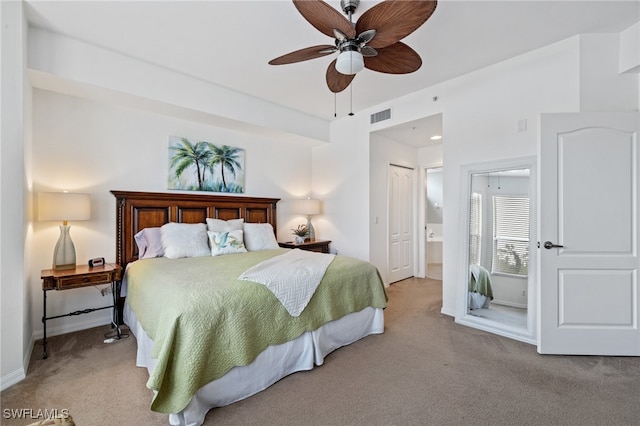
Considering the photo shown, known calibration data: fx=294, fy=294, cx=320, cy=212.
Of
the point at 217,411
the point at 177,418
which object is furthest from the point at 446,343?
the point at 177,418

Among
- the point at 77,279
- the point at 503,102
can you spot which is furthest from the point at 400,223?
the point at 77,279

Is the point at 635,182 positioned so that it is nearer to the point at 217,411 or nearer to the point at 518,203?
the point at 518,203

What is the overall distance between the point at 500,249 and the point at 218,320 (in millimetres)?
2962

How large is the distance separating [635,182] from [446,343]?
2.15m

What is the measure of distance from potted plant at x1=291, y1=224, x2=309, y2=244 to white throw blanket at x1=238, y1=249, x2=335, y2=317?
Answer: 196cm

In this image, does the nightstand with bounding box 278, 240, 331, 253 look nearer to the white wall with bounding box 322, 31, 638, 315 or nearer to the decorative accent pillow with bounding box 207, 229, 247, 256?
the decorative accent pillow with bounding box 207, 229, 247, 256

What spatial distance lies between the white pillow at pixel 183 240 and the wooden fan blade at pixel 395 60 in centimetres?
265

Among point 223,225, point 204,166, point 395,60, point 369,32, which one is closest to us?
point 369,32

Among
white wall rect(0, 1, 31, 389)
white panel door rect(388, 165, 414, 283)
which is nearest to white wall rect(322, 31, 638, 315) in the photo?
white panel door rect(388, 165, 414, 283)

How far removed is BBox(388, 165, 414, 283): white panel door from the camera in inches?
200

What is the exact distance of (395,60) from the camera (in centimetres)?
232

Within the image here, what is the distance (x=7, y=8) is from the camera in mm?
2178

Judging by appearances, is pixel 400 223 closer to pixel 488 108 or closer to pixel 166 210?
pixel 488 108

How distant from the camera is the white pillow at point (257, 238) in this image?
157 inches
